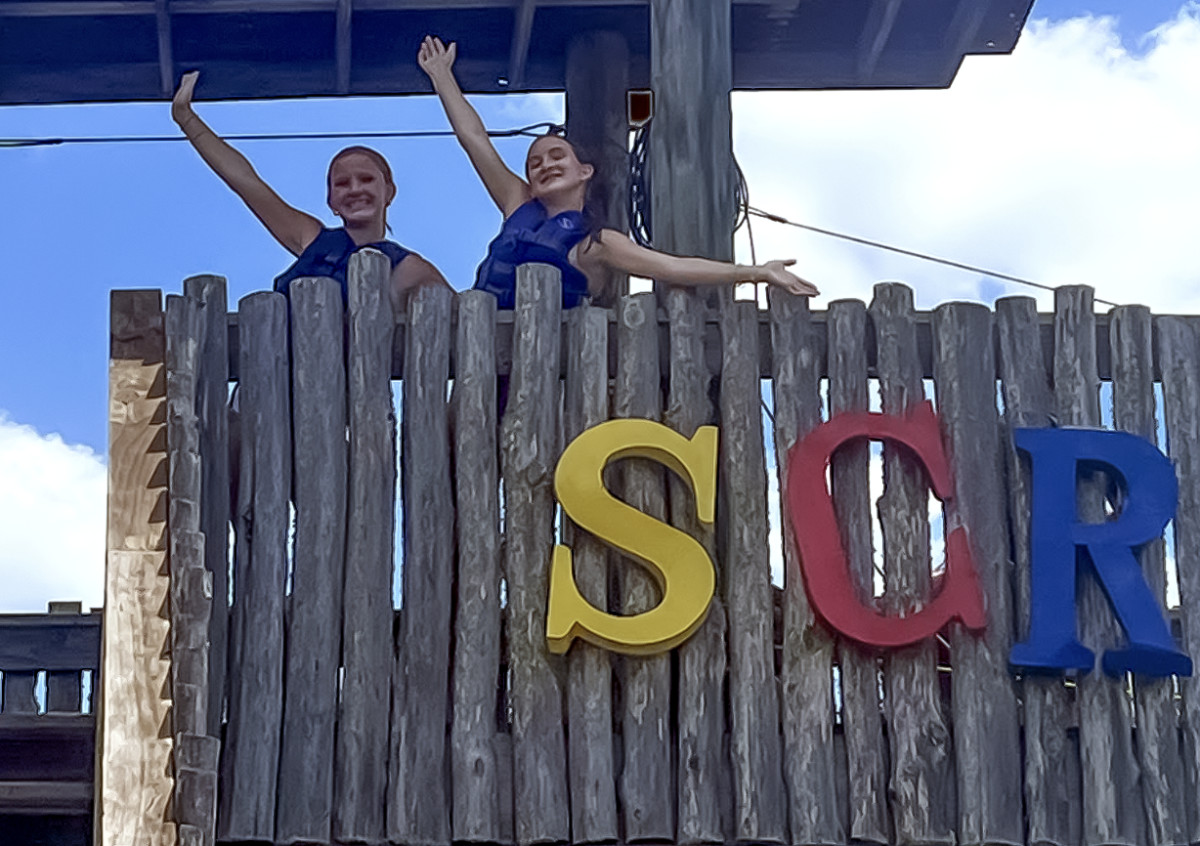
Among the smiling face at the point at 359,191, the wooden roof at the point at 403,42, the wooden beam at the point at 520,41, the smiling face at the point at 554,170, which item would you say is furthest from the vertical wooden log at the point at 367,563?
the wooden roof at the point at 403,42

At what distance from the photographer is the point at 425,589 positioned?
19.9 feet

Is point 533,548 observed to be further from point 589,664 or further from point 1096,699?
point 1096,699

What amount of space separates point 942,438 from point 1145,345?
72 cm

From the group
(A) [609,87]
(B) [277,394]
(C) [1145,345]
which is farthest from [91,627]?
(C) [1145,345]

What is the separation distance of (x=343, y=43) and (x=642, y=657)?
2.88m

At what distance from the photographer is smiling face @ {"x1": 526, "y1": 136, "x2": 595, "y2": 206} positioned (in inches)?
265

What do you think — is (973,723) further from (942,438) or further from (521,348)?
(521,348)

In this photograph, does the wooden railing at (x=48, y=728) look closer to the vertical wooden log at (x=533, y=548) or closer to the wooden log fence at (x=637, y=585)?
the wooden log fence at (x=637, y=585)

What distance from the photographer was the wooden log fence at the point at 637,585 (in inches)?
232

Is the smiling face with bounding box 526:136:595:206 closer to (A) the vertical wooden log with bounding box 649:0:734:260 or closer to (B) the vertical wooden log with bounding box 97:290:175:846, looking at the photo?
(A) the vertical wooden log with bounding box 649:0:734:260

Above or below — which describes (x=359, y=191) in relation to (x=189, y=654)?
above

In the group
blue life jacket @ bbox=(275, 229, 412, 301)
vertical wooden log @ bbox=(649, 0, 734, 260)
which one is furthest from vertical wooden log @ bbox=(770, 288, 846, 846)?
blue life jacket @ bbox=(275, 229, 412, 301)

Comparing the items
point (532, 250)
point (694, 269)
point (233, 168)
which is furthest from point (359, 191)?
point (694, 269)

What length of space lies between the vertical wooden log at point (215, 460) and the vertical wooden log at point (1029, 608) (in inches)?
88.8
